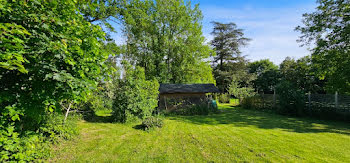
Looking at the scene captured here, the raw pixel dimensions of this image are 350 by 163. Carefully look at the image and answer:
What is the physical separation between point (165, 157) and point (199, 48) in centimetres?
1928

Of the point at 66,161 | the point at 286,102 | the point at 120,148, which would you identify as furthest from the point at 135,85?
the point at 286,102

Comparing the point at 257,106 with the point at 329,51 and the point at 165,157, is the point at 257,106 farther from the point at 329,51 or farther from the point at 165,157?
the point at 165,157

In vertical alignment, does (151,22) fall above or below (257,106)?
above

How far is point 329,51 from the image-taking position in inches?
476

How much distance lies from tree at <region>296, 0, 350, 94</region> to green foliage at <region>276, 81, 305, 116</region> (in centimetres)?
281

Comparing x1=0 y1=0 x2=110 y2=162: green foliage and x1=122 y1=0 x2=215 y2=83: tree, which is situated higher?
x1=122 y1=0 x2=215 y2=83: tree

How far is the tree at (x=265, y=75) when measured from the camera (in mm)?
36353

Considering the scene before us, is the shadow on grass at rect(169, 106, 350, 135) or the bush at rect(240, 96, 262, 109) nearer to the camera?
the shadow on grass at rect(169, 106, 350, 135)

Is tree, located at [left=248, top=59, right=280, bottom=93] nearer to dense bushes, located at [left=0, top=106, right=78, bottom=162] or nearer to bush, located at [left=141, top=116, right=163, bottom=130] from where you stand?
bush, located at [left=141, top=116, right=163, bottom=130]

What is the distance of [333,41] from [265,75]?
28433mm

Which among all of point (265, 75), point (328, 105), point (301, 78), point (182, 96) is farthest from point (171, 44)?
point (265, 75)

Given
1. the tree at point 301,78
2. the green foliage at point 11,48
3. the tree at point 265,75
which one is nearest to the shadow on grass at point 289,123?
the green foliage at point 11,48

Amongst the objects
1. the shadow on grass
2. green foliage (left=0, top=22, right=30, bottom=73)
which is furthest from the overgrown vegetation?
the shadow on grass

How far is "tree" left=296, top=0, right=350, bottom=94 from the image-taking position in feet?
37.5
